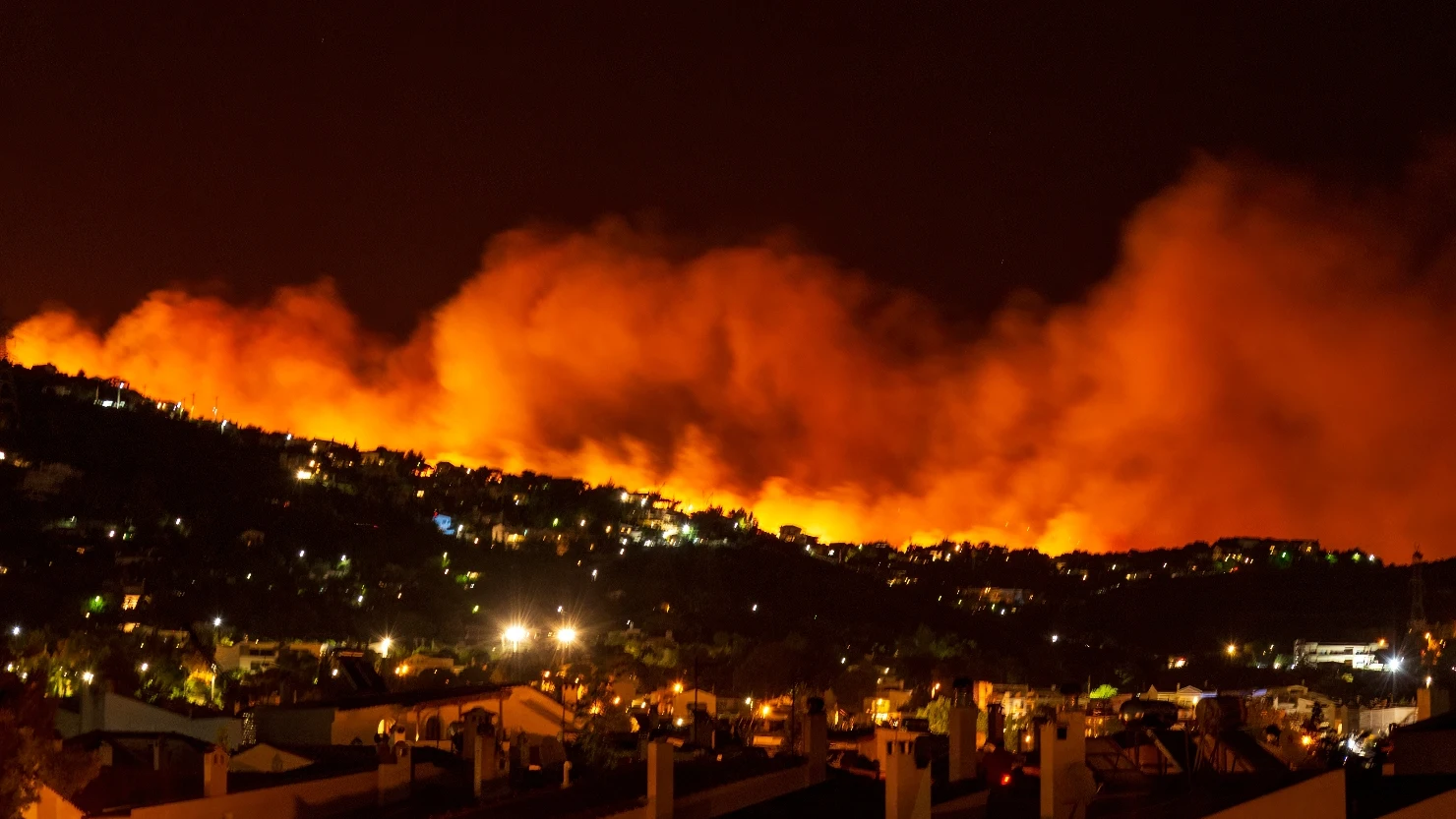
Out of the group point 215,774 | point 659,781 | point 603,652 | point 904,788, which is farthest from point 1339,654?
point 904,788

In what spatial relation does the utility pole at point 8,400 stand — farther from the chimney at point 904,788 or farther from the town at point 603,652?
the chimney at point 904,788

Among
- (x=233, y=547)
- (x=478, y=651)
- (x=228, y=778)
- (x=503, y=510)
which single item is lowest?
(x=228, y=778)

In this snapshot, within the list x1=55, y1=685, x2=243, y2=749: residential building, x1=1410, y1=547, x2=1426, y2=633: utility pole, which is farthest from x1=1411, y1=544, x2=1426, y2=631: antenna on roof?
x1=55, y1=685, x2=243, y2=749: residential building

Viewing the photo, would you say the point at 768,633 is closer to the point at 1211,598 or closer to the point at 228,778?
the point at 1211,598

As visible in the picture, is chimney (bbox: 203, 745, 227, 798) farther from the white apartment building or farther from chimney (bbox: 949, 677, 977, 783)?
the white apartment building

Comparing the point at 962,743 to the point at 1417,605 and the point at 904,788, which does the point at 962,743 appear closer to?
the point at 904,788

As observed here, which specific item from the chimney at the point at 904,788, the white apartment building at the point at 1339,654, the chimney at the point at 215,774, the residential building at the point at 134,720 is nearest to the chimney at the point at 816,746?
the chimney at the point at 904,788

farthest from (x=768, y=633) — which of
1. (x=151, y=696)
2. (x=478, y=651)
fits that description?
(x=151, y=696)
